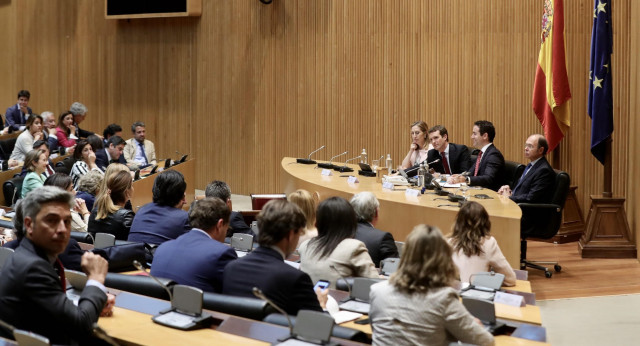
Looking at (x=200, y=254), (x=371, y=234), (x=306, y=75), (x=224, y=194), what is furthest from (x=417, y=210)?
(x=306, y=75)

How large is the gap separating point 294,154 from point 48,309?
8252 millimetres

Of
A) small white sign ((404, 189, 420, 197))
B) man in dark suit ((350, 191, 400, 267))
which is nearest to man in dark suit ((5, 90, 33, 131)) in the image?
small white sign ((404, 189, 420, 197))

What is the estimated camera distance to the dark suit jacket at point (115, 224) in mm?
→ 5285

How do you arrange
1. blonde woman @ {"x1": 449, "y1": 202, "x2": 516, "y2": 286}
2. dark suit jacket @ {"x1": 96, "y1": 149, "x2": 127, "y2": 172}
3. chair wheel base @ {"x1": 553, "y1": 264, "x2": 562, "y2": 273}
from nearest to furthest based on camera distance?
blonde woman @ {"x1": 449, "y1": 202, "x2": 516, "y2": 286}
chair wheel base @ {"x1": 553, "y1": 264, "x2": 562, "y2": 273}
dark suit jacket @ {"x1": 96, "y1": 149, "x2": 127, "y2": 172}

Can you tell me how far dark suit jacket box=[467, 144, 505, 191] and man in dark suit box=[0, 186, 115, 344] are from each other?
16.7ft

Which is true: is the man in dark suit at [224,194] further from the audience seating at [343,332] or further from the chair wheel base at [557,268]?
the chair wheel base at [557,268]

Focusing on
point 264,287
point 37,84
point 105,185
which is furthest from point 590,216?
point 37,84

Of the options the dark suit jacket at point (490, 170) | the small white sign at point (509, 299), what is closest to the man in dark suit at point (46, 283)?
the small white sign at point (509, 299)

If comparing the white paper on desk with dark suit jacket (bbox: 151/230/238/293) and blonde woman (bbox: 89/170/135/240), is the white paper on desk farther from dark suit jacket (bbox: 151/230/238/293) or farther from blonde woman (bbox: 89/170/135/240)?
blonde woman (bbox: 89/170/135/240)

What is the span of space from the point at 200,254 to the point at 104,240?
1116 millimetres

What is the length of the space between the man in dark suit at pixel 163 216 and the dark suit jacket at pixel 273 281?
149 cm

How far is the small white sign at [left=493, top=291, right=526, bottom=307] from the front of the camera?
360 cm

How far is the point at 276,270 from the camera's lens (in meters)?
3.30

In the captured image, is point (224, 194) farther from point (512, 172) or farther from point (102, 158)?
point (102, 158)
